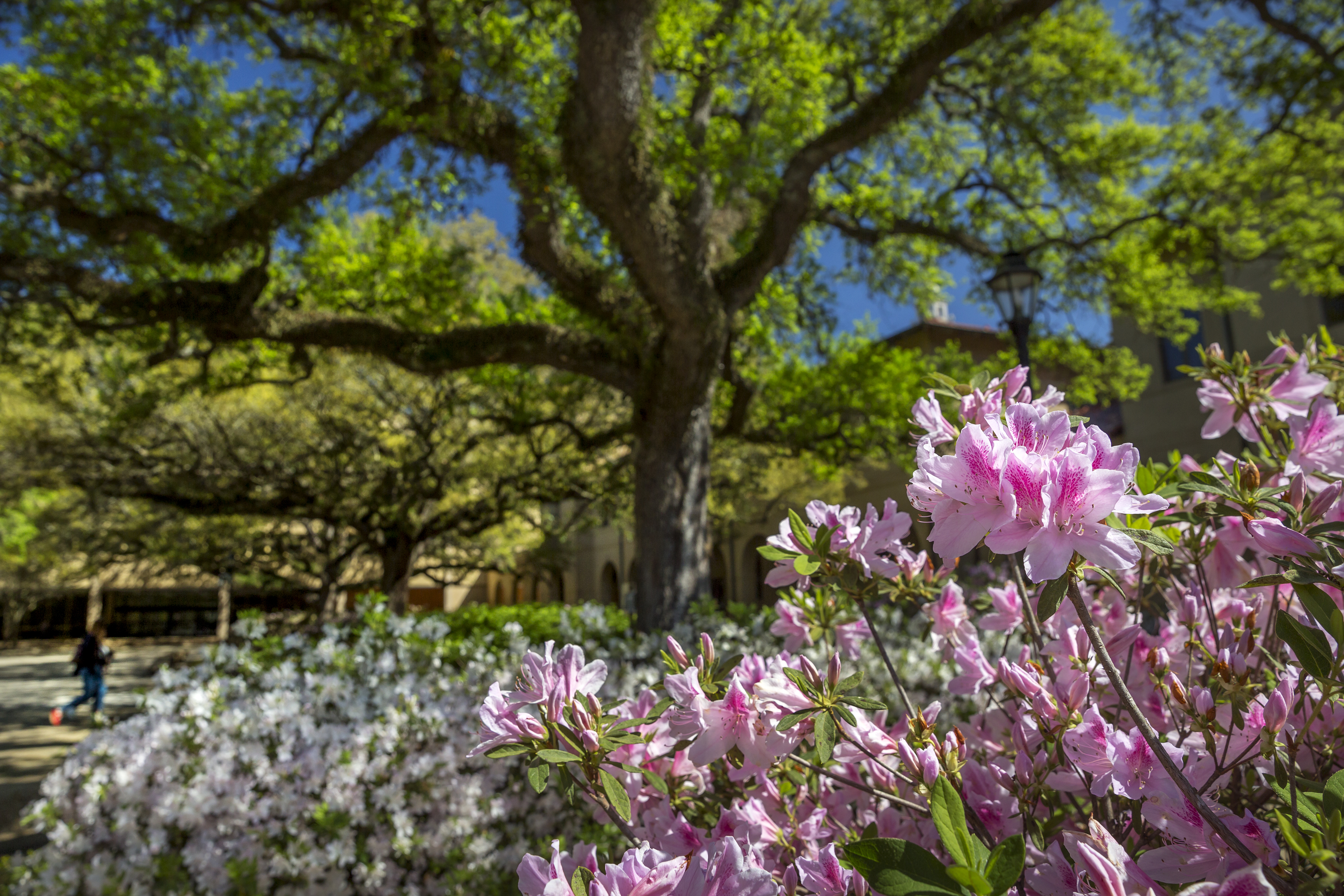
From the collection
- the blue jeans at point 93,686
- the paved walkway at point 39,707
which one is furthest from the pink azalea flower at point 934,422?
the blue jeans at point 93,686

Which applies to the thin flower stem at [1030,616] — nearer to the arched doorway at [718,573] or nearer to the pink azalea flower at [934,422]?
the pink azalea flower at [934,422]

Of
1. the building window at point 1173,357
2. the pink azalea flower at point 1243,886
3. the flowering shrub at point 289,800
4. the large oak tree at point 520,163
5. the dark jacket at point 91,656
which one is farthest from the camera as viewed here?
the building window at point 1173,357

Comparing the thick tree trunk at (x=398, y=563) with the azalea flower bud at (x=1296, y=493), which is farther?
the thick tree trunk at (x=398, y=563)

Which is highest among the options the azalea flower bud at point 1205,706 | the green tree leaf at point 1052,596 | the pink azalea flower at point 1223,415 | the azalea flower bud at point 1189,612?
the pink azalea flower at point 1223,415

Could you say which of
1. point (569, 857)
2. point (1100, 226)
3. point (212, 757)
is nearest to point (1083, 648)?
point (569, 857)

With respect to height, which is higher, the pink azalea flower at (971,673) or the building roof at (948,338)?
the building roof at (948,338)

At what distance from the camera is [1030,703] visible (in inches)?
49.1

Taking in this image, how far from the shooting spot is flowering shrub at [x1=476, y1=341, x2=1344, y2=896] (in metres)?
0.87

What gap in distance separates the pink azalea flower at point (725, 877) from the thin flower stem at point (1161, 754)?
0.46 metres

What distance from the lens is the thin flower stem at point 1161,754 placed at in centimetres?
85

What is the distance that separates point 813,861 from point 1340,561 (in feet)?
2.62

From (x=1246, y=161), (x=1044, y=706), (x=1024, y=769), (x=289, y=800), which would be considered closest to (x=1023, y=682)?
(x=1044, y=706)

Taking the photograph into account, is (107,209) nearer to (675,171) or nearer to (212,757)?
(675,171)

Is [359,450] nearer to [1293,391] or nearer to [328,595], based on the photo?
[328,595]
